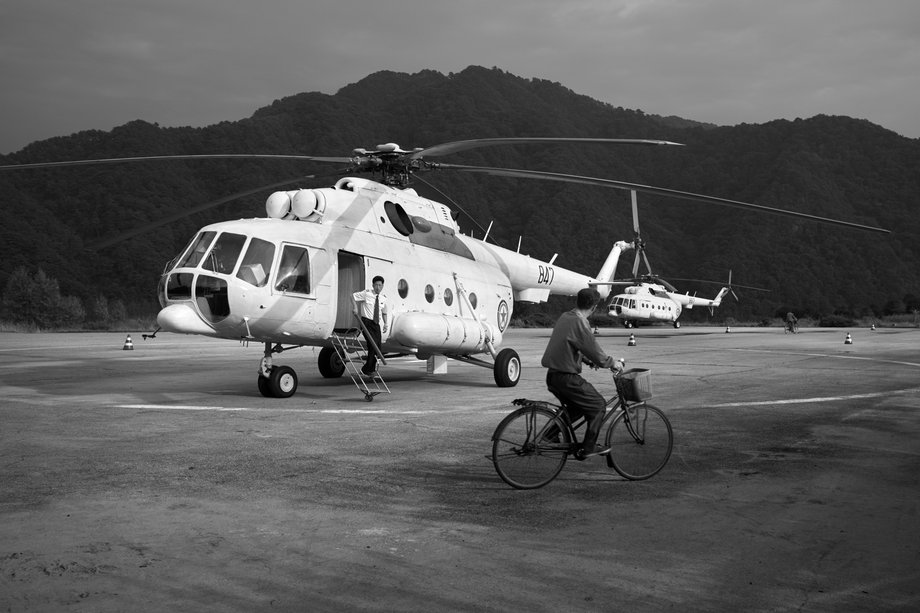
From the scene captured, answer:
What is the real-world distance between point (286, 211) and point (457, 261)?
3773mm

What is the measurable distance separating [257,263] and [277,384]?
6.25 feet

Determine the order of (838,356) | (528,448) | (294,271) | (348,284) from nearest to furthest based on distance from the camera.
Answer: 1. (528,448)
2. (294,271)
3. (348,284)
4. (838,356)

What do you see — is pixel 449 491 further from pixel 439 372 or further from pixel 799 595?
pixel 439 372

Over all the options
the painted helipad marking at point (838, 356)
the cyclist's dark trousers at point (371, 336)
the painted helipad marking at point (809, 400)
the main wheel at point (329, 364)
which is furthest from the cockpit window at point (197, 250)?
the painted helipad marking at point (838, 356)

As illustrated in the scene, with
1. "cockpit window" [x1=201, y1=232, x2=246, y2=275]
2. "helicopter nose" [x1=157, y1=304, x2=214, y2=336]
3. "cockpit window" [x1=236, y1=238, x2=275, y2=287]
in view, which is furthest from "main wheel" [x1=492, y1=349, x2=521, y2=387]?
"helicopter nose" [x1=157, y1=304, x2=214, y2=336]

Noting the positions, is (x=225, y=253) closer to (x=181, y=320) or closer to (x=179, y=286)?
(x=179, y=286)

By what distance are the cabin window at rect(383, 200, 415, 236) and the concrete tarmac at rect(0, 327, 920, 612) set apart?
13.1 feet

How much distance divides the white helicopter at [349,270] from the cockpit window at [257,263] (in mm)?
15

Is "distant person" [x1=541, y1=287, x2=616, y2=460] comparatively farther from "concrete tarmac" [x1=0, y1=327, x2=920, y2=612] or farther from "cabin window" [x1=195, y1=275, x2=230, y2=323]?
"cabin window" [x1=195, y1=275, x2=230, y2=323]

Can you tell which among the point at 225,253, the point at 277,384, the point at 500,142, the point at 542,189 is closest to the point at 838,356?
the point at 500,142

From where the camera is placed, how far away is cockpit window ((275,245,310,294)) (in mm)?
12258

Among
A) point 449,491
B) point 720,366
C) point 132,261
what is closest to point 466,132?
point 132,261

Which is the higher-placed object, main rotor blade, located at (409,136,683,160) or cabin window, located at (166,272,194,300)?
main rotor blade, located at (409,136,683,160)

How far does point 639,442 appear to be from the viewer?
274 inches
